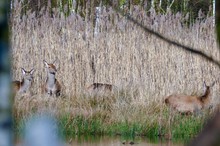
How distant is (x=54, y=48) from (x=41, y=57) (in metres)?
0.20

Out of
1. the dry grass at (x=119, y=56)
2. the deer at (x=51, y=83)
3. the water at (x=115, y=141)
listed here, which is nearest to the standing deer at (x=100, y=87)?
the dry grass at (x=119, y=56)

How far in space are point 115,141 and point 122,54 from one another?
1.82 meters

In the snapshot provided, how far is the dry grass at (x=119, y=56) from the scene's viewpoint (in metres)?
9.09

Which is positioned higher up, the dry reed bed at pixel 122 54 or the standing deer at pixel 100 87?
the dry reed bed at pixel 122 54

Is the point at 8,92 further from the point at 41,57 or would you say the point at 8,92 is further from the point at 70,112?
the point at 41,57

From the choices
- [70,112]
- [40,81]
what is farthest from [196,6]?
[70,112]

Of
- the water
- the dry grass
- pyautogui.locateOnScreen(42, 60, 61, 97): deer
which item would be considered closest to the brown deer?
the dry grass

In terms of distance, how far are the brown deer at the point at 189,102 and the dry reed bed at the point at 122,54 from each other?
193 millimetres

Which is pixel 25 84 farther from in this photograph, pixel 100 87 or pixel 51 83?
pixel 100 87

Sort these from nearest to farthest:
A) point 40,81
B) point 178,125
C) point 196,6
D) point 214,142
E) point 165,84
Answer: point 214,142, point 178,125, point 165,84, point 40,81, point 196,6

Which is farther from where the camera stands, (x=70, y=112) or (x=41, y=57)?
(x=41, y=57)

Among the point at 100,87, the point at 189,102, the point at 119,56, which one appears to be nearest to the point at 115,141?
the point at 100,87

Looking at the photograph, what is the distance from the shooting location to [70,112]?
852 cm

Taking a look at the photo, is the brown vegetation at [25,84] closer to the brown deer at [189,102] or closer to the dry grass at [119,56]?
the dry grass at [119,56]
